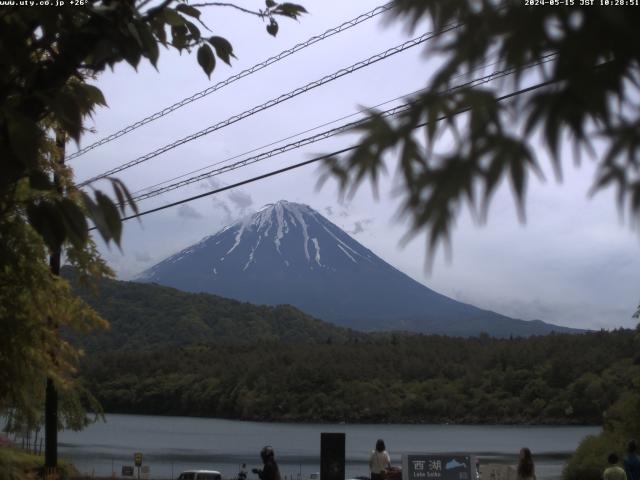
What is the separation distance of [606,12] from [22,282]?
5839mm

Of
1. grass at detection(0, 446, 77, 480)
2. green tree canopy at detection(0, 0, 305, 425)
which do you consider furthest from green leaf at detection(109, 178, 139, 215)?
grass at detection(0, 446, 77, 480)

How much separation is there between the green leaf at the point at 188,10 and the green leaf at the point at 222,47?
33 centimetres

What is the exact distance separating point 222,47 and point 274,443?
71.7m

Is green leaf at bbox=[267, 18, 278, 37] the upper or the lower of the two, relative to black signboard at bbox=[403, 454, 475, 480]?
upper

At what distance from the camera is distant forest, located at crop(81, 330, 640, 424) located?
87562mm

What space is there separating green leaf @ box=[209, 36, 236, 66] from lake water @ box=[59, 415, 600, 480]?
36.7 metres

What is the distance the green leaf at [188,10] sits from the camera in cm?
545

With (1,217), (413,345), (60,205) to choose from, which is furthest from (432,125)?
(413,345)

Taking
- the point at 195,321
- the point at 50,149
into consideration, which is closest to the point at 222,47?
the point at 50,149

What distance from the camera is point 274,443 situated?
2940 inches

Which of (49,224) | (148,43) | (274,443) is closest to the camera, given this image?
(49,224)

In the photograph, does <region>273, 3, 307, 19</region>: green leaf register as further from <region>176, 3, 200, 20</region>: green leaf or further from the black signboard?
the black signboard

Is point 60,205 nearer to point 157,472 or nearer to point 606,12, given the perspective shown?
point 606,12

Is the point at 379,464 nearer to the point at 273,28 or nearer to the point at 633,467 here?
the point at 633,467
